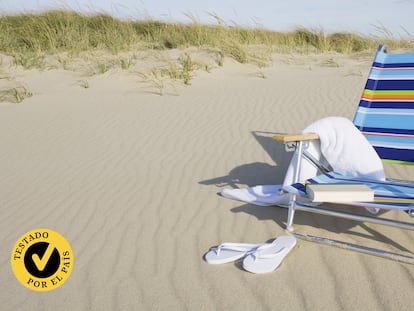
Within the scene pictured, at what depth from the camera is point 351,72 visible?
26.7 ft

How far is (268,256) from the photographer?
2658mm

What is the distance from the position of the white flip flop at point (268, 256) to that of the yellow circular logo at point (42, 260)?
3.41 ft

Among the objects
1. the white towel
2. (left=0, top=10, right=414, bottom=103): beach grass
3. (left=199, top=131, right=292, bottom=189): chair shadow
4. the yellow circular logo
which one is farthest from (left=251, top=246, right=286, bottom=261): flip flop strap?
(left=0, top=10, right=414, bottom=103): beach grass

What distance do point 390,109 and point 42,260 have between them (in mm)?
2754

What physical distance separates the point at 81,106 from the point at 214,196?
3.95 meters

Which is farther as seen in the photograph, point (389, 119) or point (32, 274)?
point (389, 119)

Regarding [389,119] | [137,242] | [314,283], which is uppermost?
[389,119]

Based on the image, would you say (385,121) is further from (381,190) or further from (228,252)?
(228,252)

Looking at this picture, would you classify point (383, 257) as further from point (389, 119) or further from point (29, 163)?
point (29, 163)

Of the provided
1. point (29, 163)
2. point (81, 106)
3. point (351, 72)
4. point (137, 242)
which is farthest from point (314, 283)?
point (351, 72)

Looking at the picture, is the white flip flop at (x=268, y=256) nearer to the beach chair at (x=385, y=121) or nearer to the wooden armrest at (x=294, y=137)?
the beach chair at (x=385, y=121)

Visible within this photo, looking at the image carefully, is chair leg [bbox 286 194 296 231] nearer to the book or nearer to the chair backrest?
the book

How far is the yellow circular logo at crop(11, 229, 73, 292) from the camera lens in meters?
2.66

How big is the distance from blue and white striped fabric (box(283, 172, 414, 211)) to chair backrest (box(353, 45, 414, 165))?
650 millimetres
